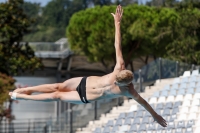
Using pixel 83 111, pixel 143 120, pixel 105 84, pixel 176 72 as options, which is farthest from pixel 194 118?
pixel 105 84

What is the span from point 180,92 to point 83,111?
4.34 metres

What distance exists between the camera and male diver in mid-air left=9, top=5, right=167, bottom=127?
466 inches

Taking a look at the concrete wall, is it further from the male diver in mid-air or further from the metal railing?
the male diver in mid-air

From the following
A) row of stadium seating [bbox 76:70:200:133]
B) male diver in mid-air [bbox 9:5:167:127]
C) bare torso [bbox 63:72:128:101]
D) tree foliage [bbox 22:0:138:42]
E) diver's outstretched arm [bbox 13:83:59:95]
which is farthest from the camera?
tree foliage [bbox 22:0:138:42]

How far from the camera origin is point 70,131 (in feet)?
76.9

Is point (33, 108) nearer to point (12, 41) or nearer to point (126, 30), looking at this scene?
point (126, 30)

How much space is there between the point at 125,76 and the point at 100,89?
0.94 metres


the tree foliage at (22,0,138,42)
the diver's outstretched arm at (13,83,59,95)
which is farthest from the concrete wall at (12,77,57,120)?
the diver's outstretched arm at (13,83,59,95)

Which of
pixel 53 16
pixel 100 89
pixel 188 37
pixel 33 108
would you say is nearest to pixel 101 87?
pixel 100 89

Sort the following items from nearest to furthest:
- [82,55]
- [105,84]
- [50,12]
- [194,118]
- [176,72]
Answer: [105,84] → [194,118] → [176,72] → [82,55] → [50,12]

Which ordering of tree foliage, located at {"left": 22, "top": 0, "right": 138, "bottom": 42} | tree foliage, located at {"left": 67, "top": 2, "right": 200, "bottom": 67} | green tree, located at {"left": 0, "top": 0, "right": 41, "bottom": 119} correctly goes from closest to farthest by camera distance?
green tree, located at {"left": 0, "top": 0, "right": 41, "bottom": 119} < tree foliage, located at {"left": 67, "top": 2, "right": 200, "bottom": 67} < tree foliage, located at {"left": 22, "top": 0, "right": 138, "bottom": 42}

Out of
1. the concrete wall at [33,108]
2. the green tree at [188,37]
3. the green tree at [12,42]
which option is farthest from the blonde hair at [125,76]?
the concrete wall at [33,108]

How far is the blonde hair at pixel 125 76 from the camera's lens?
37.7 ft

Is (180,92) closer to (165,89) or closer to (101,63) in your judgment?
(165,89)
